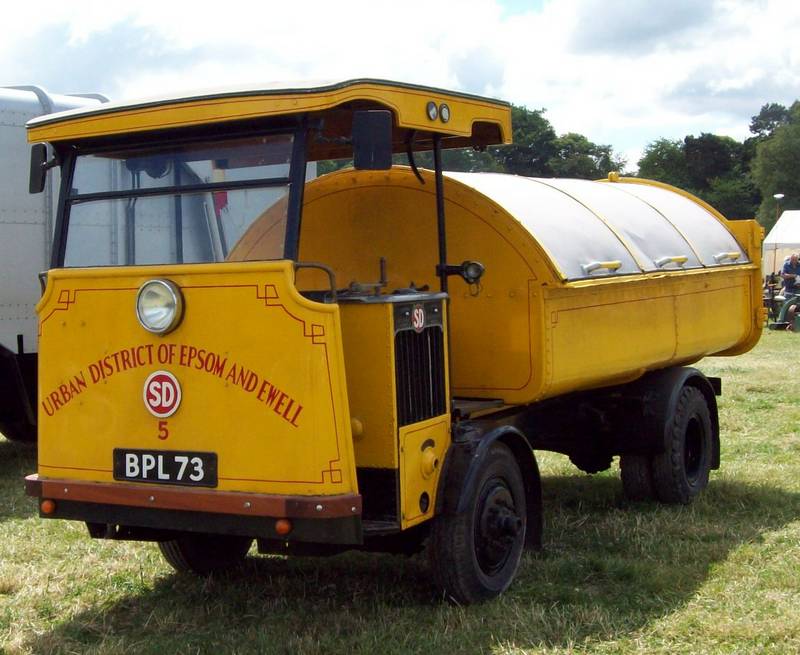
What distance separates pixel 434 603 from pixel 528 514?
0.85 meters

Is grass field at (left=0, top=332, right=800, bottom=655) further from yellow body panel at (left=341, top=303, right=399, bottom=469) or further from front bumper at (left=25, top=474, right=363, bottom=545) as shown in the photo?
yellow body panel at (left=341, top=303, right=399, bottom=469)

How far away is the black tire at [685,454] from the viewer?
7617 mm

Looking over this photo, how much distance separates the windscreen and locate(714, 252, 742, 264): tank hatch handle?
4.32m

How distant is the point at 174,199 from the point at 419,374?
133cm

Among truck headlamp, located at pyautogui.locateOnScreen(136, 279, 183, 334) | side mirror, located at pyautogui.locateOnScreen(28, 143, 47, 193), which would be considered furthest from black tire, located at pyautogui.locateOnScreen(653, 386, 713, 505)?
side mirror, located at pyautogui.locateOnScreen(28, 143, 47, 193)

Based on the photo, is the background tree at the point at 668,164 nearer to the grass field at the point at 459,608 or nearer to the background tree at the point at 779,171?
the background tree at the point at 779,171

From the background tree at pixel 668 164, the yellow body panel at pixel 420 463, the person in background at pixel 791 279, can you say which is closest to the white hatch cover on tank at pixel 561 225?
the yellow body panel at pixel 420 463

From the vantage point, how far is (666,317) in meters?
7.50

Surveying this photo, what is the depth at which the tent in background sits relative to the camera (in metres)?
33.8

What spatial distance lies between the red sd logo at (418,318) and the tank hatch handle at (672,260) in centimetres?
259

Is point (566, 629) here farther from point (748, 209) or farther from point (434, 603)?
point (748, 209)

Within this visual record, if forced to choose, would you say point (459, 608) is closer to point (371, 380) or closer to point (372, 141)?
point (371, 380)

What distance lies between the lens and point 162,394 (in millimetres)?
5133

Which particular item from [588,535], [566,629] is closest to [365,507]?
[566,629]
